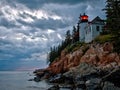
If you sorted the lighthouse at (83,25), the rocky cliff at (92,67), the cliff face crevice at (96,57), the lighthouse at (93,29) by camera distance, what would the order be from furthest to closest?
the lighthouse at (83,25) → the lighthouse at (93,29) → the cliff face crevice at (96,57) → the rocky cliff at (92,67)

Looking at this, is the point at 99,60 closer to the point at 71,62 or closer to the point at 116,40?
the point at 116,40

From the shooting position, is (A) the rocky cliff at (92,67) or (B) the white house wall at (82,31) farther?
(B) the white house wall at (82,31)

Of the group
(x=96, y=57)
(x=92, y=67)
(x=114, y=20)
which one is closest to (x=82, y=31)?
(x=96, y=57)

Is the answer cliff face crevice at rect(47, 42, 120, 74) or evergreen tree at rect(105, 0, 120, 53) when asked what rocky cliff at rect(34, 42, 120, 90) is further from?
evergreen tree at rect(105, 0, 120, 53)

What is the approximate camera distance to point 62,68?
97812 mm

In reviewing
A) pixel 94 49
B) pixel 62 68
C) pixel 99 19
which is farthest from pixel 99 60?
pixel 99 19

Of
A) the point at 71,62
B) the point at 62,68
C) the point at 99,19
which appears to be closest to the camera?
the point at 71,62

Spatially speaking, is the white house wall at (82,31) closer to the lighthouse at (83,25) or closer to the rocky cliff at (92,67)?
the lighthouse at (83,25)

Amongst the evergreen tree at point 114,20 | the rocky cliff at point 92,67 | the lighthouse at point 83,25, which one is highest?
the lighthouse at point 83,25

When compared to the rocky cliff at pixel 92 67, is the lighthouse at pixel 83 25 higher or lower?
higher

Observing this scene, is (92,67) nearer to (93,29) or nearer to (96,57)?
(96,57)

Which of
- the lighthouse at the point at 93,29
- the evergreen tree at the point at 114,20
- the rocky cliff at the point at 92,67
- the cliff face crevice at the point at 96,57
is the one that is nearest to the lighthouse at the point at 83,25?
the lighthouse at the point at 93,29

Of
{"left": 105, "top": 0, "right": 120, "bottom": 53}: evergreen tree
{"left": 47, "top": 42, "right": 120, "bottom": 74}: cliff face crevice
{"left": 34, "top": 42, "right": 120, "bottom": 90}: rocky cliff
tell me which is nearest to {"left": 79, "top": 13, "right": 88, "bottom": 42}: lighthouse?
{"left": 34, "top": 42, "right": 120, "bottom": 90}: rocky cliff

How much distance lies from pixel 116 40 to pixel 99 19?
113 ft
